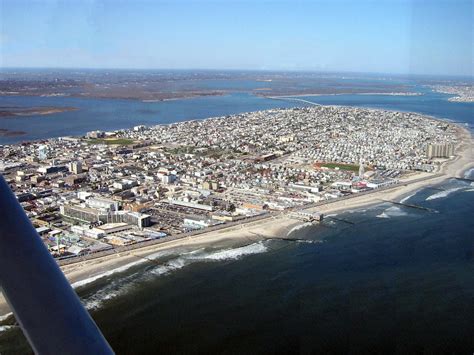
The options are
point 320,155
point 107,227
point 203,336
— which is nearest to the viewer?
point 203,336

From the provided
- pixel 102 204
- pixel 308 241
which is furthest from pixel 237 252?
pixel 102 204

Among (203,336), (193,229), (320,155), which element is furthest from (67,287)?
(320,155)

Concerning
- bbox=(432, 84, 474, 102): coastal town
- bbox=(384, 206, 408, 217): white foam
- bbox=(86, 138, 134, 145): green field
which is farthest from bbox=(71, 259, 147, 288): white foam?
bbox=(432, 84, 474, 102): coastal town

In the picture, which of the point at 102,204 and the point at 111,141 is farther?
the point at 111,141

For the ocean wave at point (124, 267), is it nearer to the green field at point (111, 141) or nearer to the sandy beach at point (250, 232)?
the sandy beach at point (250, 232)

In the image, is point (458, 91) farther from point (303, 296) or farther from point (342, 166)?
point (303, 296)

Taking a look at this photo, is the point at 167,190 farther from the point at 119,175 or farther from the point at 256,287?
the point at 256,287
